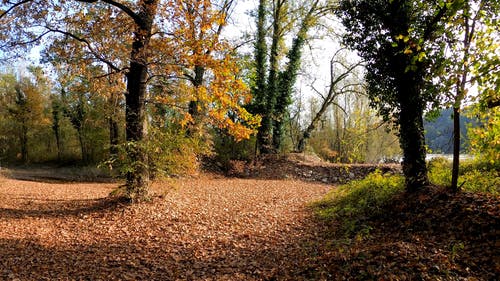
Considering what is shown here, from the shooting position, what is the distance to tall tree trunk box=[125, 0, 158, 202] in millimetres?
7402

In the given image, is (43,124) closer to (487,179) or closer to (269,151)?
(269,151)

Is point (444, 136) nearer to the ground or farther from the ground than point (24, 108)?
nearer to the ground

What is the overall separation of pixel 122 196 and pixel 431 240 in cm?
686

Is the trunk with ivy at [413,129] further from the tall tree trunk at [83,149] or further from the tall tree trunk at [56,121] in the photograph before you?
the tall tree trunk at [56,121]

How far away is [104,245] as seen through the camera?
5395 millimetres

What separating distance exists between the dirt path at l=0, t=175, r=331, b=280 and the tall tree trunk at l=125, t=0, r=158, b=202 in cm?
56

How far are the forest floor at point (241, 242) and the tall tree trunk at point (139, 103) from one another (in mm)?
555

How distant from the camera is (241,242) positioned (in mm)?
5520

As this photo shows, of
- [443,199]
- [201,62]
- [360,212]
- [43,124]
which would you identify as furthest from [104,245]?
[43,124]

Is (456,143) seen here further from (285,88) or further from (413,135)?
(285,88)

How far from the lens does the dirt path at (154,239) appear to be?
436cm

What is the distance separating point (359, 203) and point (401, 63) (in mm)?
3229


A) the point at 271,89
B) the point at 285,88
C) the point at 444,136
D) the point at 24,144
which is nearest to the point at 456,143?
the point at 444,136

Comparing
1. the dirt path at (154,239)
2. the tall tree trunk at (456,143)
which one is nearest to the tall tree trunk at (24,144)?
the dirt path at (154,239)
